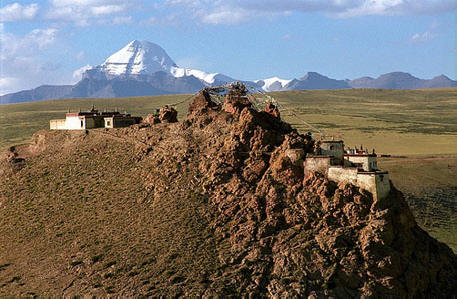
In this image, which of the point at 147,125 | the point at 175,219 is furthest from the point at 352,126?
the point at 175,219

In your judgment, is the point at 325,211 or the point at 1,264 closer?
the point at 325,211

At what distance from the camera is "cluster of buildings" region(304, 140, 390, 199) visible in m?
40.4

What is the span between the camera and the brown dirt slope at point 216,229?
38.1m

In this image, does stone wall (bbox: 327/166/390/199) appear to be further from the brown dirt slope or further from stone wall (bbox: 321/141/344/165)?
stone wall (bbox: 321/141/344/165)

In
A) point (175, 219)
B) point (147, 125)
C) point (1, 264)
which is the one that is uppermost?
point (147, 125)

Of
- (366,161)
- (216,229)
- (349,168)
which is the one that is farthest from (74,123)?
(366,161)

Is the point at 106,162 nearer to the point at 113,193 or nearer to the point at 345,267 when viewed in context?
the point at 113,193

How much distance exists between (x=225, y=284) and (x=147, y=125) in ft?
75.9

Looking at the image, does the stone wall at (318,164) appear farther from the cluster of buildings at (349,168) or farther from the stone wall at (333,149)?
the stone wall at (333,149)

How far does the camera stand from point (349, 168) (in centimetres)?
4159

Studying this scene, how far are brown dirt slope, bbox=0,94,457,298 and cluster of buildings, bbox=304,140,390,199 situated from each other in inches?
24.9

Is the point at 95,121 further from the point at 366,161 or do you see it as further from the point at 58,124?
the point at 366,161

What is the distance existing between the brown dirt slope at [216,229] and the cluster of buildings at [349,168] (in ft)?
2.08

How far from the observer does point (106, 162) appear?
183ft
